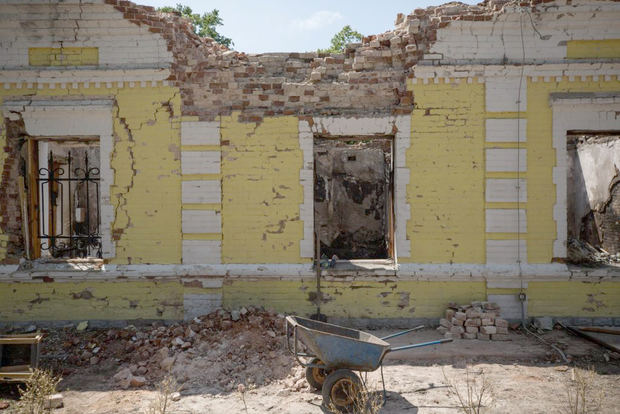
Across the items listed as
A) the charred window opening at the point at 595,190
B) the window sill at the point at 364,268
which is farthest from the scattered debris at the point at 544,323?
the charred window opening at the point at 595,190

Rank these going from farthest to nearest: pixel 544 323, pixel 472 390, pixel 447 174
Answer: pixel 447 174 < pixel 544 323 < pixel 472 390

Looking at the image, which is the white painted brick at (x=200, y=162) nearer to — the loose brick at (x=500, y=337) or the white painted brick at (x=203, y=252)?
the white painted brick at (x=203, y=252)

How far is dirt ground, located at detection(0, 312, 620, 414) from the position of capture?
452 centimetres

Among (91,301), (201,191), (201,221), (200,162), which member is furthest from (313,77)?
(91,301)

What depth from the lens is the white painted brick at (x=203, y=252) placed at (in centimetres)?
682

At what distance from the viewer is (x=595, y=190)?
10828 millimetres

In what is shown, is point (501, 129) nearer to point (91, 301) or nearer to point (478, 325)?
point (478, 325)

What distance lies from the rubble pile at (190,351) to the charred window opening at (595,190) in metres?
7.38

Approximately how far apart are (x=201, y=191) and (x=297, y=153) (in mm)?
1628

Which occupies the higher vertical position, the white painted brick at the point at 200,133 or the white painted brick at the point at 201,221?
the white painted brick at the point at 200,133

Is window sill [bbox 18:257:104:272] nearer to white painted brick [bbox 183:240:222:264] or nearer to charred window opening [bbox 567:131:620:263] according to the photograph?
white painted brick [bbox 183:240:222:264]

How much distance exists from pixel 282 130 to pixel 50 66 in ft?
12.6

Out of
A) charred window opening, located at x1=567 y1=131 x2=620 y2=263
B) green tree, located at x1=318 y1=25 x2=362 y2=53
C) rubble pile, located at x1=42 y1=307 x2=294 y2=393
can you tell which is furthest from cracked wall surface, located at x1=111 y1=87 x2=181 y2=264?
green tree, located at x1=318 y1=25 x2=362 y2=53

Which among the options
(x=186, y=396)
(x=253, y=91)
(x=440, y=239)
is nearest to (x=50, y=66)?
(x=253, y=91)
